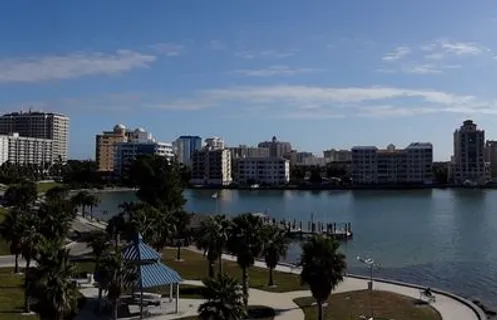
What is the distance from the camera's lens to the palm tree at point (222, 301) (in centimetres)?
3050

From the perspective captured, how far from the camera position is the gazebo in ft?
149

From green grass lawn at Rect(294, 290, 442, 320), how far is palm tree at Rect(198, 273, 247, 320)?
13.9 m

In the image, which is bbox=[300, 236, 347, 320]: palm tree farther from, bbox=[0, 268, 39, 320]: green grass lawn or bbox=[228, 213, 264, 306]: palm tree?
bbox=[0, 268, 39, 320]: green grass lawn

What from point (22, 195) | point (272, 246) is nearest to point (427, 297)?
point (272, 246)

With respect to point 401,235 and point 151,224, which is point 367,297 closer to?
point 151,224

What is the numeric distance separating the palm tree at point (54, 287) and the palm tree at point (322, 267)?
14678 millimetres

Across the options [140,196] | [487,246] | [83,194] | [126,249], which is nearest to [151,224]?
[126,249]

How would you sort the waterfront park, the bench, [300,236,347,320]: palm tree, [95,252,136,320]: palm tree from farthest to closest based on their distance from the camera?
1. the bench
2. [95,252,136,320]: palm tree
3. [300,236,347,320]: palm tree
4. the waterfront park

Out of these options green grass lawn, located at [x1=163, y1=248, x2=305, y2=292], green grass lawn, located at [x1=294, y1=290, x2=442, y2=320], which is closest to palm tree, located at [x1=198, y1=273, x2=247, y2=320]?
green grass lawn, located at [x1=294, y1=290, x2=442, y2=320]

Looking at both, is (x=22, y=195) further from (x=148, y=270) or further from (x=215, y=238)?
(x=148, y=270)

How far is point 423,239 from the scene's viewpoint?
10025 cm

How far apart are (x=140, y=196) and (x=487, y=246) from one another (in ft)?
180

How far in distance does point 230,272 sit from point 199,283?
6424 mm

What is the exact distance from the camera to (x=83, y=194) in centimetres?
12838
